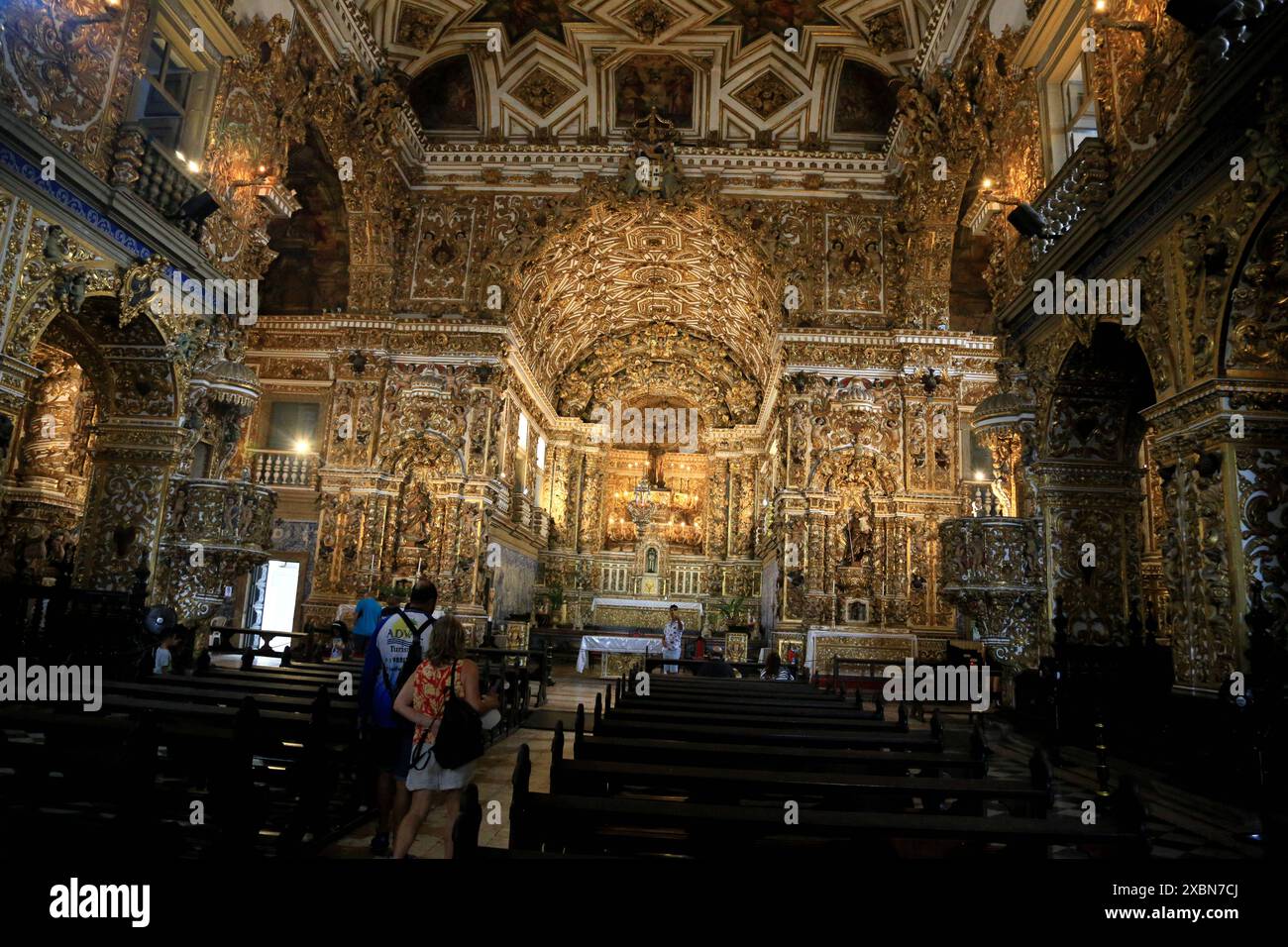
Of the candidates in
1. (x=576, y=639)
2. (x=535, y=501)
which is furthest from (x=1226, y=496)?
(x=535, y=501)

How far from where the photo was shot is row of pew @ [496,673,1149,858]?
9.23ft

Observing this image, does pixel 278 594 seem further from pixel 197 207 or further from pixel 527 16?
pixel 527 16

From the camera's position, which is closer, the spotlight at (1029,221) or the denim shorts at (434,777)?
the denim shorts at (434,777)

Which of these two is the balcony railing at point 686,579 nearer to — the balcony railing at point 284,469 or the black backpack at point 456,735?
the balcony railing at point 284,469

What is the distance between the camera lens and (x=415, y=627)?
14.0 feet

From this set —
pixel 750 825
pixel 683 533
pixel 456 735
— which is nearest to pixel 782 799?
pixel 750 825

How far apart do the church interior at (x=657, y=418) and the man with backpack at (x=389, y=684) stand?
5 cm

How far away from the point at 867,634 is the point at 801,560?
1990 mm

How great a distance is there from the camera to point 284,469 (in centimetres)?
1728

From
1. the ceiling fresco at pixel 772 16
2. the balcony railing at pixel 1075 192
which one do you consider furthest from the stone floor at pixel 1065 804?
the ceiling fresco at pixel 772 16

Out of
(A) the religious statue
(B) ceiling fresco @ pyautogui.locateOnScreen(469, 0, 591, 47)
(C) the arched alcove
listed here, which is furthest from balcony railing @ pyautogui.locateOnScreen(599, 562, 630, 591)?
(B) ceiling fresco @ pyautogui.locateOnScreen(469, 0, 591, 47)

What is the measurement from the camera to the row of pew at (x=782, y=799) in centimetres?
281

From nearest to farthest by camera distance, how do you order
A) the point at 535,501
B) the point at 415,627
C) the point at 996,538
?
the point at 415,627 < the point at 996,538 < the point at 535,501
